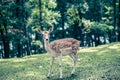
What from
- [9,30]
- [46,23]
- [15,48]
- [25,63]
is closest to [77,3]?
[46,23]

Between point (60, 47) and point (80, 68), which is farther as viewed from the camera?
point (80, 68)

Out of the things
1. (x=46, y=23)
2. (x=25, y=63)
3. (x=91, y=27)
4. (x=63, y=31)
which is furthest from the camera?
(x=63, y=31)

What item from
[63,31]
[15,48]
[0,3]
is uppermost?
[0,3]

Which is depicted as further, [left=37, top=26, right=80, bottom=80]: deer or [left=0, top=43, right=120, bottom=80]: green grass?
[left=0, top=43, right=120, bottom=80]: green grass

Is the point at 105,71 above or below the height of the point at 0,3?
below

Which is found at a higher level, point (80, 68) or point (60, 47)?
point (60, 47)

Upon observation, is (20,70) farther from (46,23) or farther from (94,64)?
(46,23)

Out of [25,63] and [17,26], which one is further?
[17,26]

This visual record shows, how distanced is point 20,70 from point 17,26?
970 inches

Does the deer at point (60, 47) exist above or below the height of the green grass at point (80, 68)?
above

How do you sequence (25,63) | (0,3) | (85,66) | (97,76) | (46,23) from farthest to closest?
(46,23), (0,3), (25,63), (85,66), (97,76)

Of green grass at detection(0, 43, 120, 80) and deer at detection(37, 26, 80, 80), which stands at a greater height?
deer at detection(37, 26, 80, 80)

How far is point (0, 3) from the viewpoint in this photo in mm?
39281

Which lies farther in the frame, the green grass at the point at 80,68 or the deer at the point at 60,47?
the green grass at the point at 80,68
